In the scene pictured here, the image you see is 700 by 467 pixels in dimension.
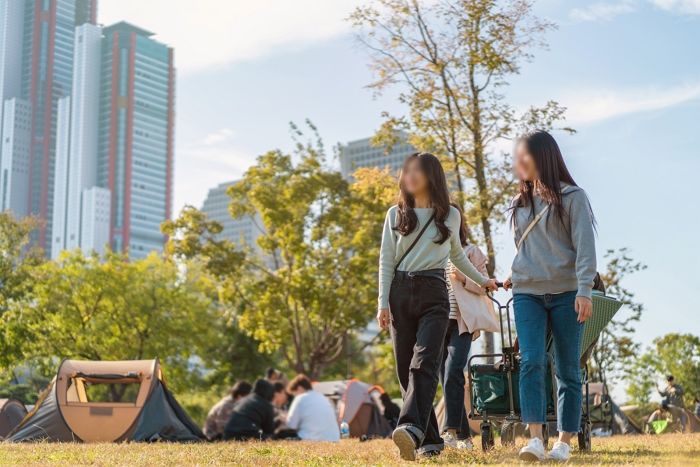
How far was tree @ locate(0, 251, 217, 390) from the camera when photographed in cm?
2767

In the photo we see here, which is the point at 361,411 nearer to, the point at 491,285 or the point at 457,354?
the point at 457,354

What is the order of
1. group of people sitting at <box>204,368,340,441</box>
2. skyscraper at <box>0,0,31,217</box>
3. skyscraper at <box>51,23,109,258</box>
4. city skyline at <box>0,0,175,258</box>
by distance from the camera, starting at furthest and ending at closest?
skyscraper at <box>51,23,109,258</box> → city skyline at <box>0,0,175,258</box> → skyscraper at <box>0,0,31,217</box> → group of people sitting at <box>204,368,340,441</box>

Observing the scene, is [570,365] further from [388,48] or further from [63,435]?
[388,48]

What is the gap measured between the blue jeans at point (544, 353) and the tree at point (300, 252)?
62.6ft

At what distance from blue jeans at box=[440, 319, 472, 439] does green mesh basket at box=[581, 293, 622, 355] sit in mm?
847

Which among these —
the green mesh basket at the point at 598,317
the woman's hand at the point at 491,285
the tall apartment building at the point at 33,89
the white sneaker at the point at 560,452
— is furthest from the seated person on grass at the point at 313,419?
the tall apartment building at the point at 33,89

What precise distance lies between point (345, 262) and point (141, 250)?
490 feet

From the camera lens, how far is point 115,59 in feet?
529

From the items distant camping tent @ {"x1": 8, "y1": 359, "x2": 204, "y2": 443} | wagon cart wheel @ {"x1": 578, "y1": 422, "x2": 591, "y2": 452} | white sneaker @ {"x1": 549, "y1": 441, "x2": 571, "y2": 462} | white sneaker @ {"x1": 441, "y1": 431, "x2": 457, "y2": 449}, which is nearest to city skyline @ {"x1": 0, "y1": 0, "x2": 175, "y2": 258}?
distant camping tent @ {"x1": 8, "y1": 359, "x2": 204, "y2": 443}

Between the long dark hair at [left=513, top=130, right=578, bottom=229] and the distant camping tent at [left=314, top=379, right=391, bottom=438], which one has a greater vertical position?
the long dark hair at [left=513, top=130, right=578, bottom=229]

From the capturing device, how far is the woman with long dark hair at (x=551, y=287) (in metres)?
4.84

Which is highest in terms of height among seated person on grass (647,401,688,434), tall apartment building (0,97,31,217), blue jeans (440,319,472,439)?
tall apartment building (0,97,31,217)

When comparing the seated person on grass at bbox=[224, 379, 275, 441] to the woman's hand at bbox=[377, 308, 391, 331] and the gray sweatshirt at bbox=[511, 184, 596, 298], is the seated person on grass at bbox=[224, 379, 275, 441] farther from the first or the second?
the gray sweatshirt at bbox=[511, 184, 596, 298]

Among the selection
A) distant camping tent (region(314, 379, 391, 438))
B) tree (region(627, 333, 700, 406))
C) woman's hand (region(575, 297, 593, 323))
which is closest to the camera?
woman's hand (region(575, 297, 593, 323))
